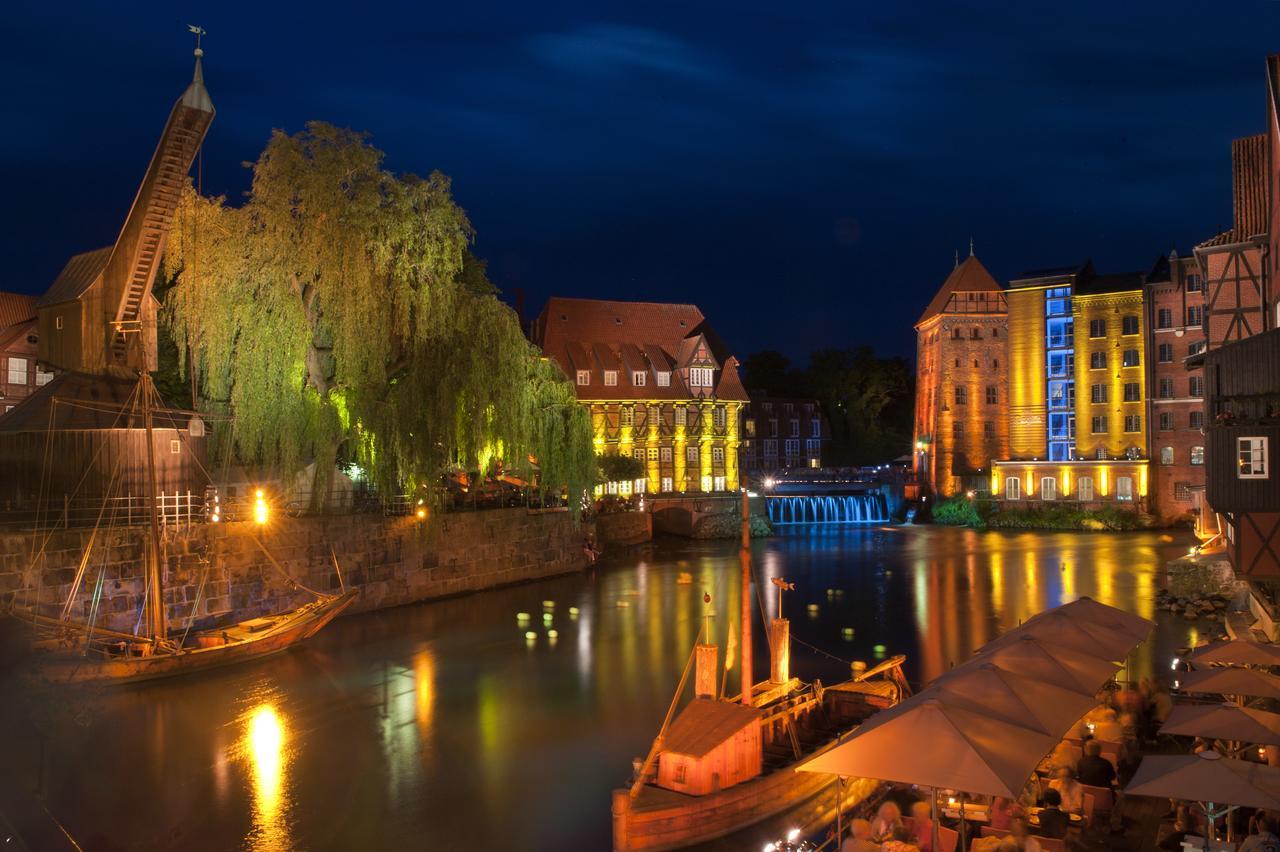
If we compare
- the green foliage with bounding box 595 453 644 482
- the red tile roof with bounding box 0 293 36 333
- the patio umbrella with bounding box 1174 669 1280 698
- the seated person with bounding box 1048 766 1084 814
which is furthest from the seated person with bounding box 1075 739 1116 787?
the green foliage with bounding box 595 453 644 482

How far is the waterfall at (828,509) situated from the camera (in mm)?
72500

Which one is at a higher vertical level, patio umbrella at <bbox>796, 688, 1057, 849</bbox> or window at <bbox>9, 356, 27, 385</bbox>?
window at <bbox>9, 356, 27, 385</bbox>

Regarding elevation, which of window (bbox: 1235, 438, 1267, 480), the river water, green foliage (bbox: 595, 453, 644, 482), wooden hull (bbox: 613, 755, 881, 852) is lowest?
the river water

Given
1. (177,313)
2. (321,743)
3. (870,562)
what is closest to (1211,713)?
(321,743)

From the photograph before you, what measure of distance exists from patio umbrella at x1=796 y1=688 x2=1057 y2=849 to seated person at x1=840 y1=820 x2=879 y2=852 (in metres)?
0.70

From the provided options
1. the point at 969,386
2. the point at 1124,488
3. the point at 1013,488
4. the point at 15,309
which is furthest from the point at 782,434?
the point at 15,309

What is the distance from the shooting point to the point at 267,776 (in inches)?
672

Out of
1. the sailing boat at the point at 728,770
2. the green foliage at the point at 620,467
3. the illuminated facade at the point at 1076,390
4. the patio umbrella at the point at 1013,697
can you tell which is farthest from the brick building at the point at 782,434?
the patio umbrella at the point at 1013,697

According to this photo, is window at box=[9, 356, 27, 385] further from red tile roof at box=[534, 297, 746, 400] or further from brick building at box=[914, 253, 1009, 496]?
brick building at box=[914, 253, 1009, 496]

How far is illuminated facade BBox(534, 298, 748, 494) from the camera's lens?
64.1 meters

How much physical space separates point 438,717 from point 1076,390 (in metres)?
57.7

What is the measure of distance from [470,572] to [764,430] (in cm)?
5577

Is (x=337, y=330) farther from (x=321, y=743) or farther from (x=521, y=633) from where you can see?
(x=321, y=743)

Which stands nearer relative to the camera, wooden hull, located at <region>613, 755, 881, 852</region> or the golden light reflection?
wooden hull, located at <region>613, 755, 881, 852</region>
